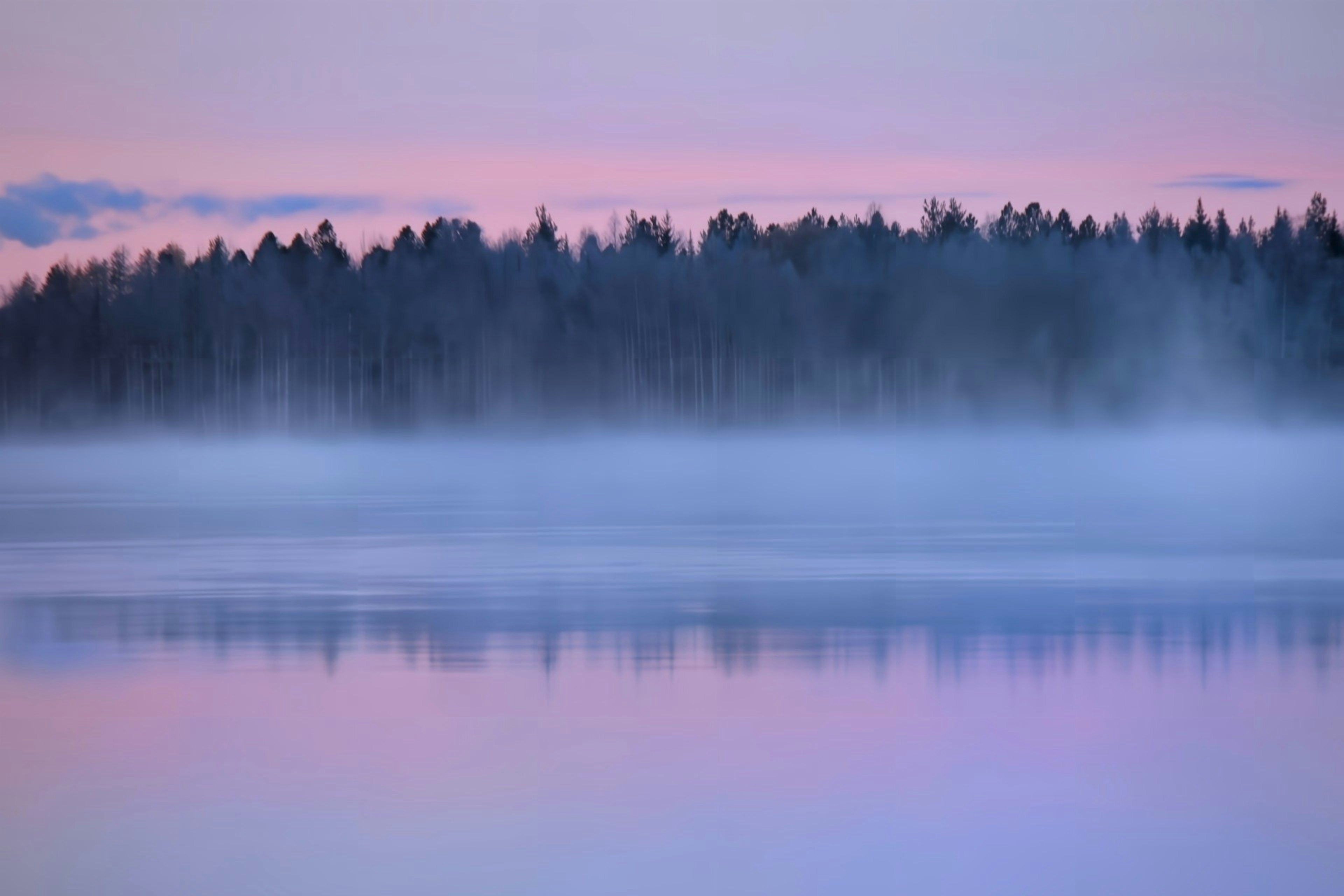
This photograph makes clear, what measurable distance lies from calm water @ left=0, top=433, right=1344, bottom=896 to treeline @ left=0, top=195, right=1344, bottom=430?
167 ft

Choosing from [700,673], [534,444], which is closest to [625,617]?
[700,673]

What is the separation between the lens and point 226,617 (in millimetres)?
8906

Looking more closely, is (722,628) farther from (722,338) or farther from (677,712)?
(722,338)

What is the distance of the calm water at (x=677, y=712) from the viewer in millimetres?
4523

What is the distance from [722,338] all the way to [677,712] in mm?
60174

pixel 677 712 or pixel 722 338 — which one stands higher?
pixel 722 338

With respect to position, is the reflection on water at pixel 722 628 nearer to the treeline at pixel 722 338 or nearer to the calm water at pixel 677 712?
the calm water at pixel 677 712

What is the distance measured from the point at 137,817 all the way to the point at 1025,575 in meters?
7.04

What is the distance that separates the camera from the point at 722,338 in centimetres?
6612

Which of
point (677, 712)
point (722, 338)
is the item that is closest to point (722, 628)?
point (677, 712)

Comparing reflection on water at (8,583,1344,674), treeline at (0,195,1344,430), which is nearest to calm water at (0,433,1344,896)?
reflection on water at (8,583,1344,674)

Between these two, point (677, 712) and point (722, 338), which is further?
point (722, 338)

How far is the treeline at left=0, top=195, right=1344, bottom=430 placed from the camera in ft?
215

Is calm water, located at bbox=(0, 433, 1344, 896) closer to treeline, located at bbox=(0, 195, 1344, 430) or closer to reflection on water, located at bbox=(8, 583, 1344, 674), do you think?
reflection on water, located at bbox=(8, 583, 1344, 674)
